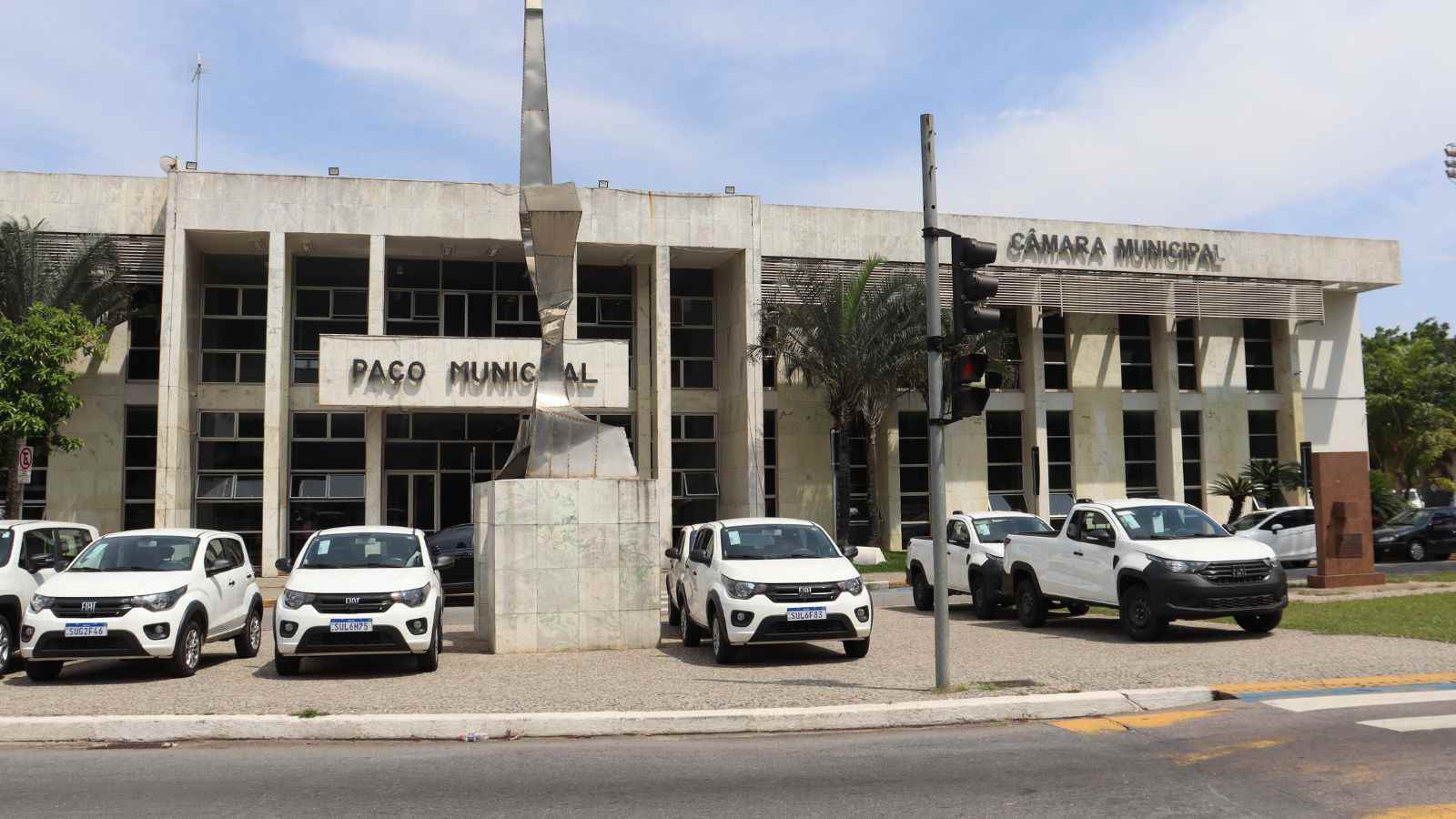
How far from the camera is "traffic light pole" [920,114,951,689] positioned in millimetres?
10195

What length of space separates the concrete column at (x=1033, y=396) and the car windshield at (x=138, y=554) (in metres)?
27.5

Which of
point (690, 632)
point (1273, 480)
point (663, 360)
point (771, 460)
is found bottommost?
point (690, 632)

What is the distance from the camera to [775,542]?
13523 millimetres

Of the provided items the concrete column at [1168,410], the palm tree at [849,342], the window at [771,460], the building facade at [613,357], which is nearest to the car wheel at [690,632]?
the building facade at [613,357]

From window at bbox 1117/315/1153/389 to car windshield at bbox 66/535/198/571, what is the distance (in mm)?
32329

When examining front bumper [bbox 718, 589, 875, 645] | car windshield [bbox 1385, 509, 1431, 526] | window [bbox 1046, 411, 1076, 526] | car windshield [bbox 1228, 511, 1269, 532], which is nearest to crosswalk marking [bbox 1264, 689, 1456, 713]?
front bumper [bbox 718, 589, 875, 645]

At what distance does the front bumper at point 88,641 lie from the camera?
36.7ft

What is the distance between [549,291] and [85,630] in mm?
6855

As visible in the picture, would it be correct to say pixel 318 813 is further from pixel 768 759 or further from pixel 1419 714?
pixel 1419 714

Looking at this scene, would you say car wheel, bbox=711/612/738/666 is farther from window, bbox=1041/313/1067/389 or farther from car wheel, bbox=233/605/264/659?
window, bbox=1041/313/1067/389

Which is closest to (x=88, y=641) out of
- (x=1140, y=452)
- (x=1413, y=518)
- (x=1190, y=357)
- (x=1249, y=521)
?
(x=1249, y=521)

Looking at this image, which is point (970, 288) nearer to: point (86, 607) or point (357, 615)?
point (357, 615)

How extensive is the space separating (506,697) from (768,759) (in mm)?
3317

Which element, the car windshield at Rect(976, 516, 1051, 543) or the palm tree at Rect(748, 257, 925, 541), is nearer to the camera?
the car windshield at Rect(976, 516, 1051, 543)
